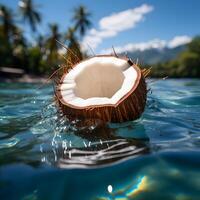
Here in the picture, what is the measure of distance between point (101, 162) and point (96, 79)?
5.21 ft

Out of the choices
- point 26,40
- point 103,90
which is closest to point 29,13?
point 26,40

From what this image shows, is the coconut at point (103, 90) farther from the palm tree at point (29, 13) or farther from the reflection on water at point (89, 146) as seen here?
the palm tree at point (29, 13)

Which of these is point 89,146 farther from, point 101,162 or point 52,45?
point 52,45

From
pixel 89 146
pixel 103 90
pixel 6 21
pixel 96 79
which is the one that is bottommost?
pixel 89 146

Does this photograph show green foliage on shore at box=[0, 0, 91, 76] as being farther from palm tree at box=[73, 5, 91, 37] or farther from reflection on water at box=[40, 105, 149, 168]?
reflection on water at box=[40, 105, 149, 168]

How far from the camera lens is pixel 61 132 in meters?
2.68

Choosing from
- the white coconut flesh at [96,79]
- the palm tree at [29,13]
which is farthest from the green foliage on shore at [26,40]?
the white coconut flesh at [96,79]

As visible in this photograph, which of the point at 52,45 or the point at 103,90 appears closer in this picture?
the point at 103,90

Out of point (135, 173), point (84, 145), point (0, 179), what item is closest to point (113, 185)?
point (135, 173)

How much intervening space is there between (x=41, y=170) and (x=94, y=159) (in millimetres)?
317

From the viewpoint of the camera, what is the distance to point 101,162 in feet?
5.98

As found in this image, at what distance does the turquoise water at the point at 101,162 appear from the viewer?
4.92 ft

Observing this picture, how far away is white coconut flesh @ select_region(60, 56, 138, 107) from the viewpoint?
114 inches

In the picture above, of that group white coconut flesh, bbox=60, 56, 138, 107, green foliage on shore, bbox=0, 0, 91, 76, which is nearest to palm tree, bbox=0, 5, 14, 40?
green foliage on shore, bbox=0, 0, 91, 76
